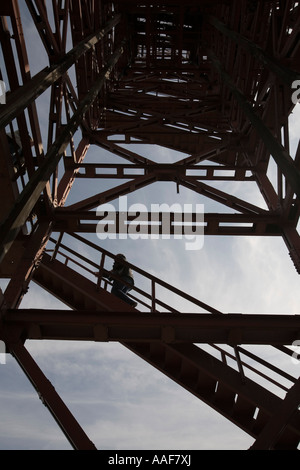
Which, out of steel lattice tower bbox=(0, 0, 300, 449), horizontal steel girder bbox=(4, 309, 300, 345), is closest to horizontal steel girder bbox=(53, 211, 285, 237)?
steel lattice tower bbox=(0, 0, 300, 449)

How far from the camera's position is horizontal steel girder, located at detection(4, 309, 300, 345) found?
188 inches

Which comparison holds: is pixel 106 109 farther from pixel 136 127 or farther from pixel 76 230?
pixel 76 230

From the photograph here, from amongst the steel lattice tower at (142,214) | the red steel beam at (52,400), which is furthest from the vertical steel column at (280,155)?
the red steel beam at (52,400)

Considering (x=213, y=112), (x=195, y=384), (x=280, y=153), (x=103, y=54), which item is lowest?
(x=195, y=384)

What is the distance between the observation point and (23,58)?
18.2 feet

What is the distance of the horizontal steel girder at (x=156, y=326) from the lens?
4766 mm

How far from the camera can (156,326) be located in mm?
4789

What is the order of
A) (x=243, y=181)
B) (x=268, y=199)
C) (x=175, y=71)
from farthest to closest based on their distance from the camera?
(x=175, y=71)
(x=243, y=181)
(x=268, y=199)

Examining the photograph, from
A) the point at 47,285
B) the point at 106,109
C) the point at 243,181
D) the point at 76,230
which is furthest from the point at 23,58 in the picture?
the point at 106,109

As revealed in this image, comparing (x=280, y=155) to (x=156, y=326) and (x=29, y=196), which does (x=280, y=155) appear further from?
(x=29, y=196)

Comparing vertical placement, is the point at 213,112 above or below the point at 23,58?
above

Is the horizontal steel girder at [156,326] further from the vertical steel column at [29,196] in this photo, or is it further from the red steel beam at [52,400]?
the vertical steel column at [29,196]
